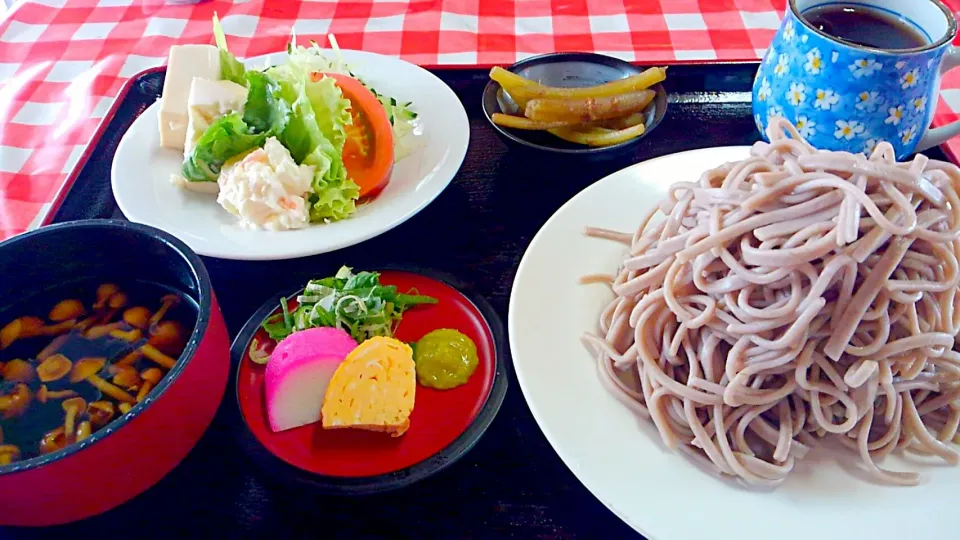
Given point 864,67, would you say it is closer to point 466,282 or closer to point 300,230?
point 466,282

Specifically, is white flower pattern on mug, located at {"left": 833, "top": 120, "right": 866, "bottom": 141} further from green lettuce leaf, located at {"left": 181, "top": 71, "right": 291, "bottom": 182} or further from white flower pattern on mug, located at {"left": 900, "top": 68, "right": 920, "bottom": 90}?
green lettuce leaf, located at {"left": 181, "top": 71, "right": 291, "bottom": 182}

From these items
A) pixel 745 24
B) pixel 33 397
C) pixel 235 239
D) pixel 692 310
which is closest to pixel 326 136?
pixel 235 239

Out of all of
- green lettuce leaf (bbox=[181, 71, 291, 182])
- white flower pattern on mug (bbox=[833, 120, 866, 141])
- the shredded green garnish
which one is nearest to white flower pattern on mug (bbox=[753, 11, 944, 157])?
white flower pattern on mug (bbox=[833, 120, 866, 141])

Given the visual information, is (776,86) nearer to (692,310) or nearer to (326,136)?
(692,310)

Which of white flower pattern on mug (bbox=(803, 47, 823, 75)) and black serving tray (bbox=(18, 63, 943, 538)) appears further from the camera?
white flower pattern on mug (bbox=(803, 47, 823, 75))

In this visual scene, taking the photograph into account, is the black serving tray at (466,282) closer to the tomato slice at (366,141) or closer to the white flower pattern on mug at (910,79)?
the tomato slice at (366,141)

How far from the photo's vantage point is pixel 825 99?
1423 mm

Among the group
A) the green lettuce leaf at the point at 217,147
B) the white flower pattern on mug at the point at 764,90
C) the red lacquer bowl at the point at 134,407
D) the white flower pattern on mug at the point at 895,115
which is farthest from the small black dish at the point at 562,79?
the red lacquer bowl at the point at 134,407

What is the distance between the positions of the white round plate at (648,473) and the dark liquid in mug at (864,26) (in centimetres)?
80

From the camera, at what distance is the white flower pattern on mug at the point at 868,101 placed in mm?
1372

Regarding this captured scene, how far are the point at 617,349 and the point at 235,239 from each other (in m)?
0.78

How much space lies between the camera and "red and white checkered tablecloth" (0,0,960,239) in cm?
A: 213

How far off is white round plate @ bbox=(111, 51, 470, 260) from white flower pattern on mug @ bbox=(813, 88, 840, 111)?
0.75 metres

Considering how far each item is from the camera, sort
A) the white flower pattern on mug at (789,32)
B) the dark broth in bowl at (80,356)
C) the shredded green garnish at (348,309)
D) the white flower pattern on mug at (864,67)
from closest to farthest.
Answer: the dark broth in bowl at (80,356) → the shredded green garnish at (348,309) → the white flower pattern on mug at (864,67) → the white flower pattern on mug at (789,32)
